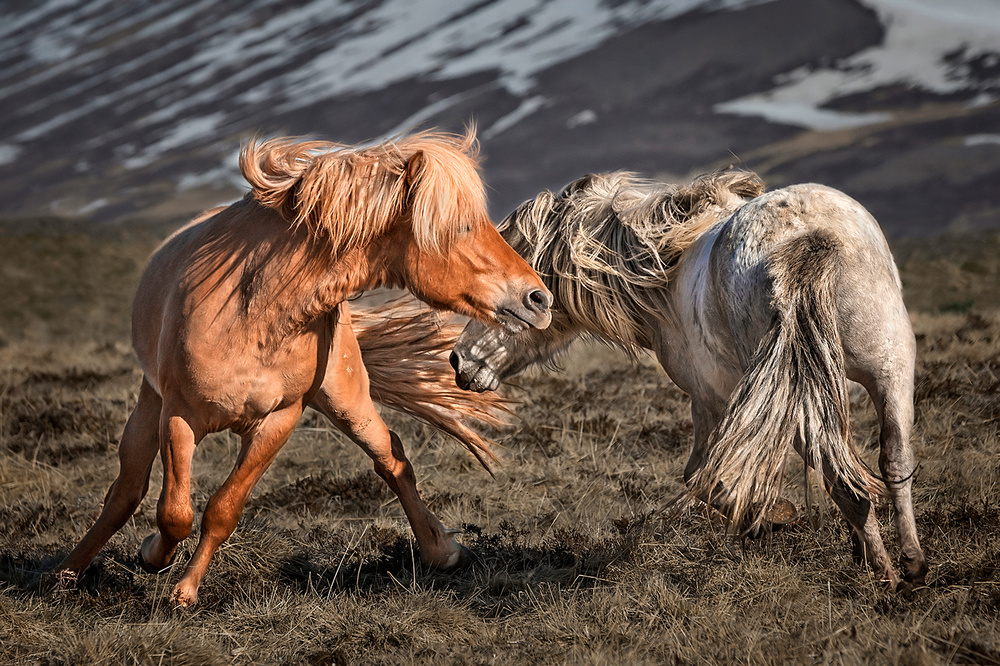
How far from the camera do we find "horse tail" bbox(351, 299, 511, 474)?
4672 millimetres

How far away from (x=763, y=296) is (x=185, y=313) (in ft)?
7.02

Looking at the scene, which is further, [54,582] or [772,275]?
[54,582]

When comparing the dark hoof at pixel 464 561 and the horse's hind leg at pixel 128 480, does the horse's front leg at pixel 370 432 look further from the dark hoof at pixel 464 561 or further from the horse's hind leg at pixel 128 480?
the horse's hind leg at pixel 128 480

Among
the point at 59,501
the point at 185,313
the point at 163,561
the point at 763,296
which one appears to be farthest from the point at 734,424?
the point at 59,501

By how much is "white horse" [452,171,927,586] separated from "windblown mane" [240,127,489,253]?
1036mm

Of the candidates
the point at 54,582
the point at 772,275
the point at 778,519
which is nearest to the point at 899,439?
the point at 772,275

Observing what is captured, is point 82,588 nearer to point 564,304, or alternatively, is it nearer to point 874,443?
point 564,304

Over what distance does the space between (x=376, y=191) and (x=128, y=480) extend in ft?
6.02

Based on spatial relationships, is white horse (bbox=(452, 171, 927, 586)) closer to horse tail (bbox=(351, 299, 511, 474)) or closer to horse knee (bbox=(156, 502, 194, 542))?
horse tail (bbox=(351, 299, 511, 474))

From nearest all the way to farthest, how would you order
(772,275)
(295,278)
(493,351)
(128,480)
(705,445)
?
(772,275), (295,278), (705,445), (128,480), (493,351)

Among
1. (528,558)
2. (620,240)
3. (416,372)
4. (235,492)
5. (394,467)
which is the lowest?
(528,558)

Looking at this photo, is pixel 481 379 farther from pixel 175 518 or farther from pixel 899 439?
pixel 899 439

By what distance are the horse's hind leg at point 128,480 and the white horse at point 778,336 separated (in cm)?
218

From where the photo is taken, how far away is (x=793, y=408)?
2873mm
